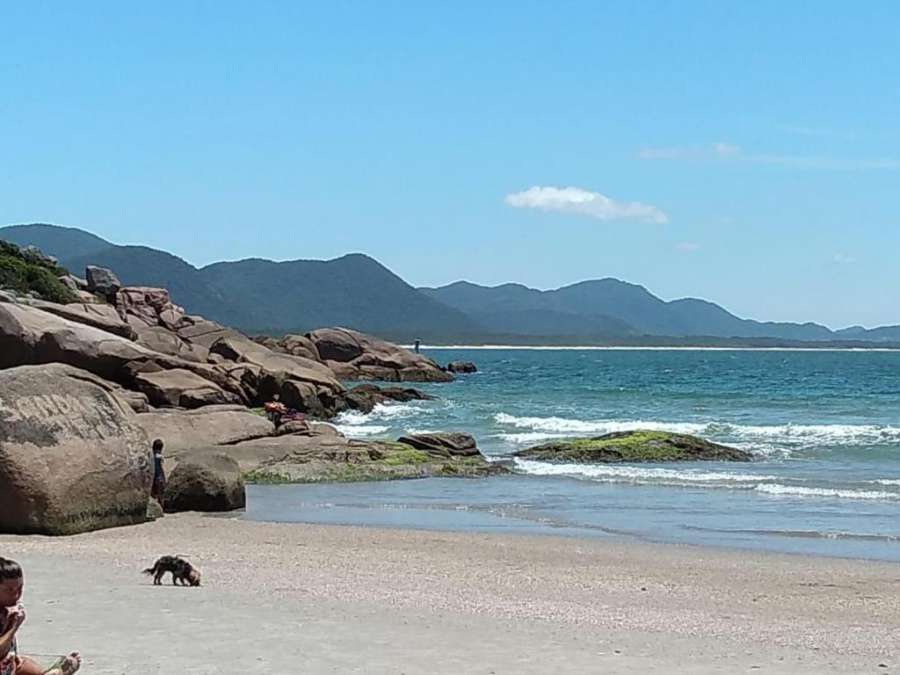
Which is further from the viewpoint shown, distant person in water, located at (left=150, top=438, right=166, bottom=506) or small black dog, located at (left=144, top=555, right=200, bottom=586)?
distant person in water, located at (left=150, top=438, right=166, bottom=506)

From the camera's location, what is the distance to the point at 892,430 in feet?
149

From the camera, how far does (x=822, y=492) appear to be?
27281 mm

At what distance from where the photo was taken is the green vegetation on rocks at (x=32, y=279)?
5666 cm

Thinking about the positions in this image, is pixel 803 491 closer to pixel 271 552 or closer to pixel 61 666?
pixel 271 552

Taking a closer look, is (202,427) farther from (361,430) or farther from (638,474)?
(361,430)

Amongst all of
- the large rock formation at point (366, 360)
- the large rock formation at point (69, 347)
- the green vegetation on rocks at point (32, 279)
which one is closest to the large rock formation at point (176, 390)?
the large rock formation at point (69, 347)

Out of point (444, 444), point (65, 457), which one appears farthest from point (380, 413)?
point (65, 457)

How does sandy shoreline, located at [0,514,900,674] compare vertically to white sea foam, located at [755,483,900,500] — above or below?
above

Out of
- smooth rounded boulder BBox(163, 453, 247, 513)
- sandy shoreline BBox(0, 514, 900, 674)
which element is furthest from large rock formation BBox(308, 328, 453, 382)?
sandy shoreline BBox(0, 514, 900, 674)

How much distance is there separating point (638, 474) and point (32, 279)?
1451 inches

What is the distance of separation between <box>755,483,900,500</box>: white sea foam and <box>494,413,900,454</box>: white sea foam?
1066cm

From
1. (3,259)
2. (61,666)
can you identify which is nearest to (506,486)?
(61,666)

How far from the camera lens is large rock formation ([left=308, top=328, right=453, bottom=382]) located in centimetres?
8400

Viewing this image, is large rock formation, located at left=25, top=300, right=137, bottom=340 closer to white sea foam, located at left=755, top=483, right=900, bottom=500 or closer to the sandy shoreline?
white sea foam, located at left=755, top=483, right=900, bottom=500
